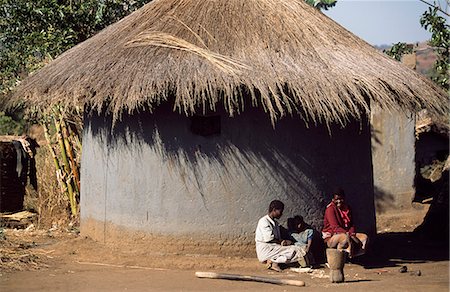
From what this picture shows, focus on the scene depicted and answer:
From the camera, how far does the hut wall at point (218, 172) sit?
8.54m

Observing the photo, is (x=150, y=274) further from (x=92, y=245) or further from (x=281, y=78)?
(x=281, y=78)

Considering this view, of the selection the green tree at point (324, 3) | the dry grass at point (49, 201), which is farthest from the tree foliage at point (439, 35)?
the green tree at point (324, 3)

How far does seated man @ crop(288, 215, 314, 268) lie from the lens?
8.32 meters

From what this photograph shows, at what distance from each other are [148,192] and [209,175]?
773 mm

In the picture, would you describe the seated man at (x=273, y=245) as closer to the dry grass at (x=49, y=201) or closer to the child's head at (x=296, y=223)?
the child's head at (x=296, y=223)

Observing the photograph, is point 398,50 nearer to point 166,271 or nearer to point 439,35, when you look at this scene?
point 439,35

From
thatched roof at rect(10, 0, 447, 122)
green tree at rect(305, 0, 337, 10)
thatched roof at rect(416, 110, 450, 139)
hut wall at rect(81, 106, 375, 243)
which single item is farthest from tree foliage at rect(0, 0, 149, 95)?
green tree at rect(305, 0, 337, 10)

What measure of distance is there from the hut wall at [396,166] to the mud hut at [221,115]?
14.1 feet

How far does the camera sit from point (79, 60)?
9.20 m

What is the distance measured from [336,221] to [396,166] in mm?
5375

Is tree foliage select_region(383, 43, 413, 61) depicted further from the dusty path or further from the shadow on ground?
the dusty path

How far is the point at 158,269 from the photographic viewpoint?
27.1ft

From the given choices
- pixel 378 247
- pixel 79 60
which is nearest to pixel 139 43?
pixel 79 60

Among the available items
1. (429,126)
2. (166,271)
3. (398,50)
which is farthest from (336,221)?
(429,126)
